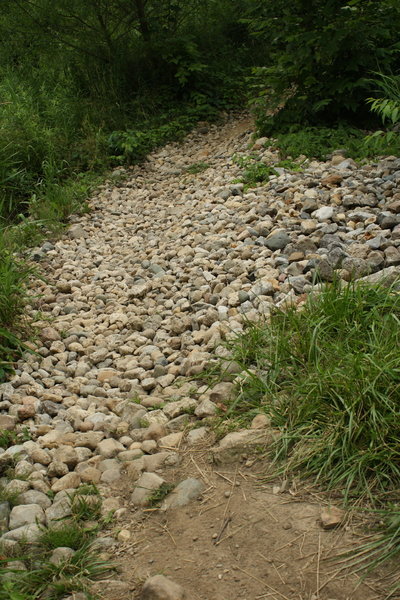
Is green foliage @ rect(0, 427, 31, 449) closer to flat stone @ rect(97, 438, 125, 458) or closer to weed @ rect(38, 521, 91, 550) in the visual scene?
flat stone @ rect(97, 438, 125, 458)

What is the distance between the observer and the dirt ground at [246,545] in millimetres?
1944

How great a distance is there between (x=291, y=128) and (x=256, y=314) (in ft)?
8.84

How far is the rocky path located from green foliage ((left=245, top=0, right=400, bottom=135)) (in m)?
0.51

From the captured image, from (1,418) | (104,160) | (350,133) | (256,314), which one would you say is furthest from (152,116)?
(1,418)

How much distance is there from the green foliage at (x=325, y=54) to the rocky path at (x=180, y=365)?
0.51 m

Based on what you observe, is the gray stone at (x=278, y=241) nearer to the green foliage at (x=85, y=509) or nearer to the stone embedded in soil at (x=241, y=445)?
the stone embedded in soil at (x=241, y=445)

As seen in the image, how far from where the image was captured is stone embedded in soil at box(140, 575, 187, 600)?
6.34 ft

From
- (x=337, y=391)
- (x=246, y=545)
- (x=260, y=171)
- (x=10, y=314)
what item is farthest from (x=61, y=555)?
(x=260, y=171)

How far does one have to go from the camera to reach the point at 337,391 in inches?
96.6

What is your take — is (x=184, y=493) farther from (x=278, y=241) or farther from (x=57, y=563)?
(x=278, y=241)

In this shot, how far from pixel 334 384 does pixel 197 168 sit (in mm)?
3968

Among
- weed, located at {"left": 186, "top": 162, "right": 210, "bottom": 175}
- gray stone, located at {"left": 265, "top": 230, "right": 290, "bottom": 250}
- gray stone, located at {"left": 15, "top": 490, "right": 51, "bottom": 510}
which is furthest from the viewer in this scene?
weed, located at {"left": 186, "top": 162, "right": 210, "bottom": 175}

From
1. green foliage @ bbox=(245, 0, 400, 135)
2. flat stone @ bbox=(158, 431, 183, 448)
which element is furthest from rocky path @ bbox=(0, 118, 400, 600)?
green foliage @ bbox=(245, 0, 400, 135)

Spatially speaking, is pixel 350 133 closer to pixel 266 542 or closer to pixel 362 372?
pixel 362 372
